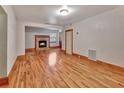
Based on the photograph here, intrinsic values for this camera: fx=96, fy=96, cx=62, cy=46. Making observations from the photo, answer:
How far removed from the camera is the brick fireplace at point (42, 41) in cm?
991

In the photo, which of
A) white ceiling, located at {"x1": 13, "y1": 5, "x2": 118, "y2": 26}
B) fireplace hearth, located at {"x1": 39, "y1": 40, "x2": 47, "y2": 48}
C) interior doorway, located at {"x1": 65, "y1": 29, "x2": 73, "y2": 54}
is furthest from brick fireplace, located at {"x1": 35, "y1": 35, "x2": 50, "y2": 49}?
white ceiling, located at {"x1": 13, "y1": 5, "x2": 118, "y2": 26}

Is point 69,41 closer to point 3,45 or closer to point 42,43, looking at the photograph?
point 42,43

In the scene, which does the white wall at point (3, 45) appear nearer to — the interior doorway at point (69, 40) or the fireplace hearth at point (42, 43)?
the interior doorway at point (69, 40)

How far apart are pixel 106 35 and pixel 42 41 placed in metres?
7.49

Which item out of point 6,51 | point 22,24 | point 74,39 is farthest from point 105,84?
point 22,24

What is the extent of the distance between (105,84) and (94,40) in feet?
8.74

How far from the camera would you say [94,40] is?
4660mm

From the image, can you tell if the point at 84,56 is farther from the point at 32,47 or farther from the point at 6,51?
the point at 32,47

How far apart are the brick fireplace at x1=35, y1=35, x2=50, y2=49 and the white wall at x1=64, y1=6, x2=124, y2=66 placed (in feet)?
18.5

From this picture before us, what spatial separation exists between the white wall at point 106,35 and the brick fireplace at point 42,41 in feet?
18.5

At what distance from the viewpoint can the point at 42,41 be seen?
10.3 m

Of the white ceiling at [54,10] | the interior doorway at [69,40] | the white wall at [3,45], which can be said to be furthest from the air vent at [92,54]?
the white wall at [3,45]

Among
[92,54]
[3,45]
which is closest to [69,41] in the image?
[92,54]

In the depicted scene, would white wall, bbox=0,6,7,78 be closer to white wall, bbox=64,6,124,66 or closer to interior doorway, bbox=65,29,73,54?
white wall, bbox=64,6,124,66
